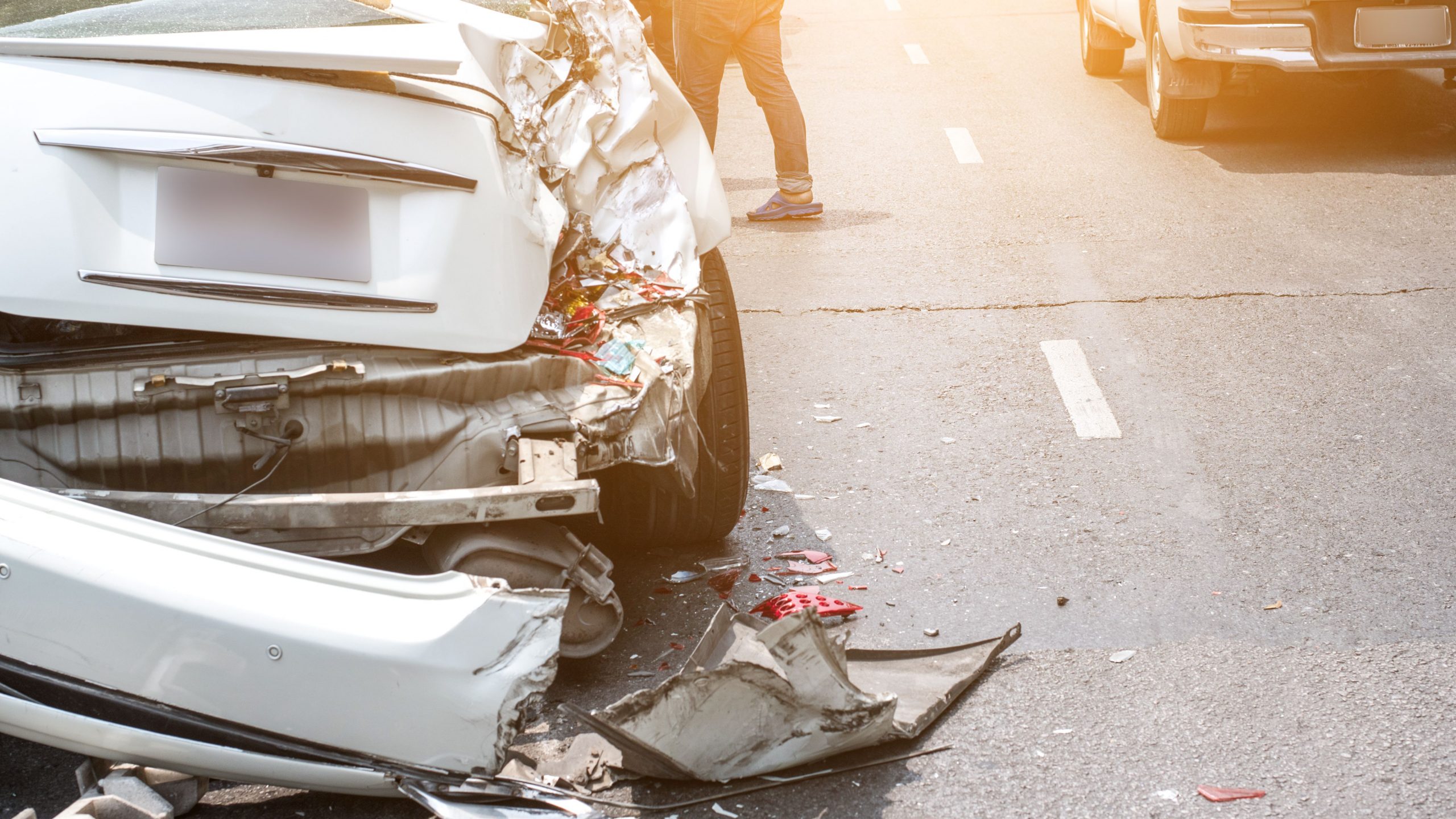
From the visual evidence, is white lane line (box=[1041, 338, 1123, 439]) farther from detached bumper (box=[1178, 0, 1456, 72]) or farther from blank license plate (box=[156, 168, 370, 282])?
detached bumper (box=[1178, 0, 1456, 72])

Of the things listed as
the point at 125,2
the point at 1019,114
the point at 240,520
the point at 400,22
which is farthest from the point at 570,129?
the point at 1019,114

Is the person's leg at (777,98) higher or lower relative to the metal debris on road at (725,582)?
higher

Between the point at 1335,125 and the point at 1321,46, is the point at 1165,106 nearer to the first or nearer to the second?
the point at 1335,125

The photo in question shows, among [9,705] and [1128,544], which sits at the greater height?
[9,705]

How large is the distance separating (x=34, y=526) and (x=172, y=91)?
3.04 feet

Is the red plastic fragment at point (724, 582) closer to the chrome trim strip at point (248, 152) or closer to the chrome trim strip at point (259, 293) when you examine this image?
the chrome trim strip at point (259, 293)

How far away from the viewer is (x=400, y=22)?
340 cm

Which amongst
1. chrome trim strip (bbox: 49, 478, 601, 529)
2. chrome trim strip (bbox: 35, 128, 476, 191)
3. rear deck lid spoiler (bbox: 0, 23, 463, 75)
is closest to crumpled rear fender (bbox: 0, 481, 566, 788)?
chrome trim strip (bbox: 49, 478, 601, 529)

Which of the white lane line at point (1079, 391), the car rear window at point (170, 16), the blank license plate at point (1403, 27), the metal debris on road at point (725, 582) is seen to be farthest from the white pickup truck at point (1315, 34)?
the car rear window at point (170, 16)

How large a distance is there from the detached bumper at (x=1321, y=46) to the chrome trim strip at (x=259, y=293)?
7170 mm

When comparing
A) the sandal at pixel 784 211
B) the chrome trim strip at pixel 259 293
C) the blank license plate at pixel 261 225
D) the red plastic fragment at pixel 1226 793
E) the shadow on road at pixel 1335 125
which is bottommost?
the sandal at pixel 784 211

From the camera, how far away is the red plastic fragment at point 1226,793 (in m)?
3.01

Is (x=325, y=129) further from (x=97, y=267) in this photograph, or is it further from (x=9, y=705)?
(x=9, y=705)

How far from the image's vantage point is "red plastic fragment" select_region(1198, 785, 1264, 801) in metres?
3.01
